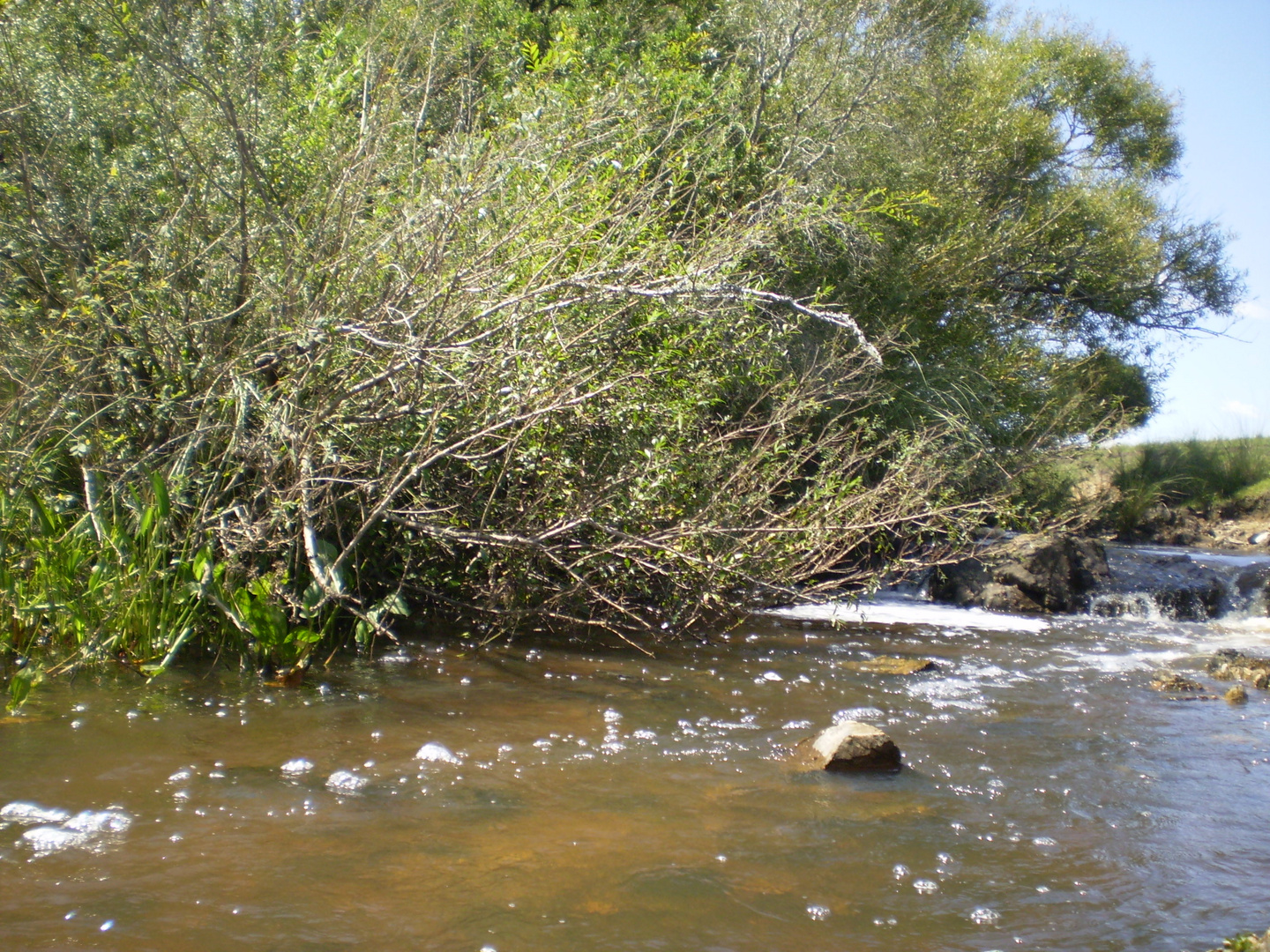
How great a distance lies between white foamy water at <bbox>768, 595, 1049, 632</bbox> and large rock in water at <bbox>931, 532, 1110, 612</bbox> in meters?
0.42

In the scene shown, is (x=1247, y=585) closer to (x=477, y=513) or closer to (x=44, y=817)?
(x=477, y=513)

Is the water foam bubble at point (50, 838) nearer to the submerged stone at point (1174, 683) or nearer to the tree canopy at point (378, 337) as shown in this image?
the tree canopy at point (378, 337)

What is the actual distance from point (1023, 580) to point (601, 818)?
28.4 ft

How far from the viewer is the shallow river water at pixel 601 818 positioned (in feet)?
9.66

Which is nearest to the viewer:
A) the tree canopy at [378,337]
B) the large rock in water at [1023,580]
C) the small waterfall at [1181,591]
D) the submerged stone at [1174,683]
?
the tree canopy at [378,337]

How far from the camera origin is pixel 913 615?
9.84 meters

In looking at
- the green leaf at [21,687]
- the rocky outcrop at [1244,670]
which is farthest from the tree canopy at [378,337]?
→ the rocky outcrop at [1244,670]

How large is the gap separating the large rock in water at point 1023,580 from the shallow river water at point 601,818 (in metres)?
5.04

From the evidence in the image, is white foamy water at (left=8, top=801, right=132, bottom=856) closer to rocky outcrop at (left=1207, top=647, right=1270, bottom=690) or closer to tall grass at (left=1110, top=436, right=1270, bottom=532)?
rocky outcrop at (left=1207, top=647, right=1270, bottom=690)

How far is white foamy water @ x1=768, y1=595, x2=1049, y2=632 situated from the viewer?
29.4 ft

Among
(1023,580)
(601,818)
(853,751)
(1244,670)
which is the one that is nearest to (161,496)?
(601,818)

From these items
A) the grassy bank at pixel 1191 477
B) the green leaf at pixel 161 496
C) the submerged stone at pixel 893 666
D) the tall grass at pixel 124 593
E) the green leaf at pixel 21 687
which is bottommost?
the submerged stone at pixel 893 666

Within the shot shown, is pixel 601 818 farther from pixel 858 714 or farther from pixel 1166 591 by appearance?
pixel 1166 591

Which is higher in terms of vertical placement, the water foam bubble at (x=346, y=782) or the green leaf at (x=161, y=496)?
the green leaf at (x=161, y=496)
